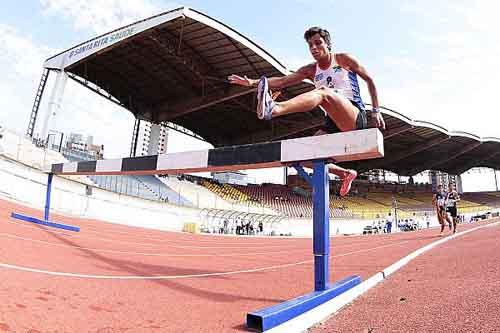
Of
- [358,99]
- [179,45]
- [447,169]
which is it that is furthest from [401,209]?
[358,99]

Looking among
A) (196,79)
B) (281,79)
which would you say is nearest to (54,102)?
(196,79)

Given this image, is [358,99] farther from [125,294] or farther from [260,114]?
[125,294]

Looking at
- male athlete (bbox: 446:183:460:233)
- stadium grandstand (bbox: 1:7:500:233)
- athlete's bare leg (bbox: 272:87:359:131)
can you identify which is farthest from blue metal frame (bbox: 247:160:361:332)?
stadium grandstand (bbox: 1:7:500:233)

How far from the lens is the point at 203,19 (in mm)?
16484

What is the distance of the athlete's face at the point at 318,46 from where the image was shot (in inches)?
119

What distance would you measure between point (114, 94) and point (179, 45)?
10461 millimetres

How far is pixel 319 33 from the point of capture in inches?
119

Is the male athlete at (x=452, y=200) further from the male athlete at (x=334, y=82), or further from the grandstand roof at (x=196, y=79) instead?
the grandstand roof at (x=196, y=79)

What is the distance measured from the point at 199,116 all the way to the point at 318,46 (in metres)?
27.6

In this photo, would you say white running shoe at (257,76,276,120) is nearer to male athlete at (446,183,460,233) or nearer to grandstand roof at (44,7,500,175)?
male athlete at (446,183,460,233)

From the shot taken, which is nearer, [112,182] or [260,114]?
[260,114]

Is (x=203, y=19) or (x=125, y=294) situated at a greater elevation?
(x=203, y=19)

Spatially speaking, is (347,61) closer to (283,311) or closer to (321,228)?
(321,228)

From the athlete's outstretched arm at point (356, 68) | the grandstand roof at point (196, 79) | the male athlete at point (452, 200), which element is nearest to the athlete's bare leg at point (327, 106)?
the athlete's outstretched arm at point (356, 68)
